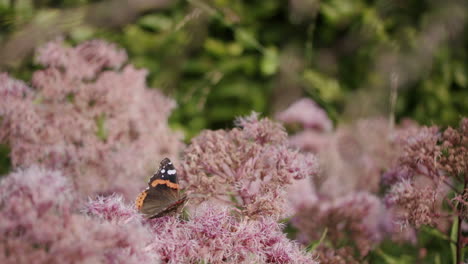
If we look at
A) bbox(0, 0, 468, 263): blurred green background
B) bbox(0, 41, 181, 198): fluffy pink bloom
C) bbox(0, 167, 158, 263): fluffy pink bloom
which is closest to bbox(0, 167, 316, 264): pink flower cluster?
bbox(0, 167, 158, 263): fluffy pink bloom

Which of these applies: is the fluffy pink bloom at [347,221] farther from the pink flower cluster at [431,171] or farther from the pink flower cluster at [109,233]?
the pink flower cluster at [109,233]

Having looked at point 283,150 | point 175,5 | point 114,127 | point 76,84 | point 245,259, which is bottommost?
point 245,259

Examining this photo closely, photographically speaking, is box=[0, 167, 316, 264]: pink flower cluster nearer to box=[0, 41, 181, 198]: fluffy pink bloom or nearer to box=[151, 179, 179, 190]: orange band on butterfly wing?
box=[151, 179, 179, 190]: orange band on butterfly wing

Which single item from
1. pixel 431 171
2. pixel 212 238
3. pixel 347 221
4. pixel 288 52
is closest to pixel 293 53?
pixel 288 52

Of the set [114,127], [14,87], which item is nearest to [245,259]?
[114,127]

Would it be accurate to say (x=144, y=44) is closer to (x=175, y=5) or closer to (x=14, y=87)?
(x=175, y=5)

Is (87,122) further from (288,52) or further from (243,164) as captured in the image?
(288,52)

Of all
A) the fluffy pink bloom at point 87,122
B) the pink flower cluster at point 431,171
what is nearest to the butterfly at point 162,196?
the fluffy pink bloom at point 87,122
